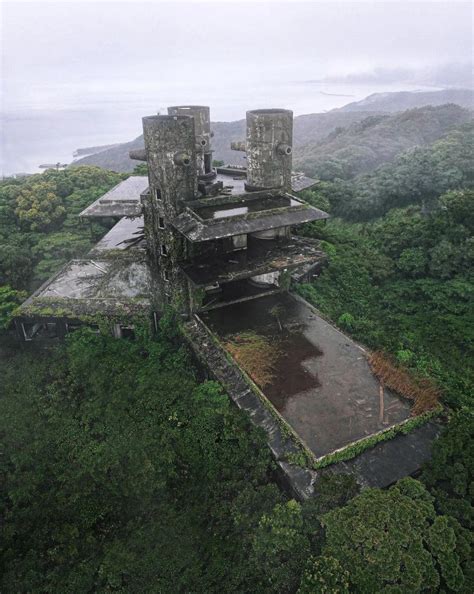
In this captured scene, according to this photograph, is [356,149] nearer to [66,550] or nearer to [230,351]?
[230,351]

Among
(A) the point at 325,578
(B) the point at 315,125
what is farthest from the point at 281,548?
(B) the point at 315,125

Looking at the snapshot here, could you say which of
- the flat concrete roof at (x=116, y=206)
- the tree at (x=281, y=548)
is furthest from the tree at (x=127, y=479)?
the flat concrete roof at (x=116, y=206)

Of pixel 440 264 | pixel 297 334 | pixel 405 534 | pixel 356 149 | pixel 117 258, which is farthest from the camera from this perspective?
pixel 356 149

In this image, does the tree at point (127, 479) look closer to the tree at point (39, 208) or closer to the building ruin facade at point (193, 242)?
the building ruin facade at point (193, 242)

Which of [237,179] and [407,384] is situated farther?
[237,179]

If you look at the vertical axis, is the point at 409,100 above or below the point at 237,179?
above

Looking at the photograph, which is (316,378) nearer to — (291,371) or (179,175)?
(291,371)

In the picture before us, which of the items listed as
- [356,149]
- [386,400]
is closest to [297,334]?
[386,400]
